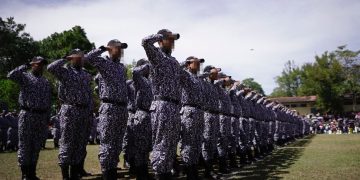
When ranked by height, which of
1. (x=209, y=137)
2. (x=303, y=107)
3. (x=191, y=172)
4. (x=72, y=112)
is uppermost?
(x=303, y=107)

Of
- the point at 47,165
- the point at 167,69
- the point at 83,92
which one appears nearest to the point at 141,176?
the point at 83,92

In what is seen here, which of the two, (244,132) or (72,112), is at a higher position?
(72,112)

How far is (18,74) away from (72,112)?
141 centimetres

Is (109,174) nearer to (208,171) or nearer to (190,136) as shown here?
(190,136)

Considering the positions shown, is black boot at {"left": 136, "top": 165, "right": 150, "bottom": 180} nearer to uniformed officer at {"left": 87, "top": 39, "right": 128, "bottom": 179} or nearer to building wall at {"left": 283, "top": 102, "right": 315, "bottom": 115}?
uniformed officer at {"left": 87, "top": 39, "right": 128, "bottom": 179}

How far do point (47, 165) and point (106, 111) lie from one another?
16.8ft

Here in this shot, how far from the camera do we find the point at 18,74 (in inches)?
294

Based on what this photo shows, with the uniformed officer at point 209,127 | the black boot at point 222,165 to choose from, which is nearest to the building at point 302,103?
the black boot at point 222,165

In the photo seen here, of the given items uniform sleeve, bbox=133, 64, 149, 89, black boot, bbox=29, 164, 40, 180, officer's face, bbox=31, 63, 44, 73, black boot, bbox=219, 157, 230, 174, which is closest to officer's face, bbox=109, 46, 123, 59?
uniform sleeve, bbox=133, 64, 149, 89

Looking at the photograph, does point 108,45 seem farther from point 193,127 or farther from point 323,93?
point 323,93

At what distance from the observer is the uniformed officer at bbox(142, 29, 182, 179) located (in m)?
5.50

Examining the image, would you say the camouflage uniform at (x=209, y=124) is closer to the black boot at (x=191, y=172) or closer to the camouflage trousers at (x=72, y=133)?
the black boot at (x=191, y=172)

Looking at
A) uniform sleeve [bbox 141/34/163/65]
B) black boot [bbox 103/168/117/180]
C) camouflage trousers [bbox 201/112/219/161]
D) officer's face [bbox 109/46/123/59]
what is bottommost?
black boot [bbox 103/168/117/180]

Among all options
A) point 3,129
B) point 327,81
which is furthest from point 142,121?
point 327,81
